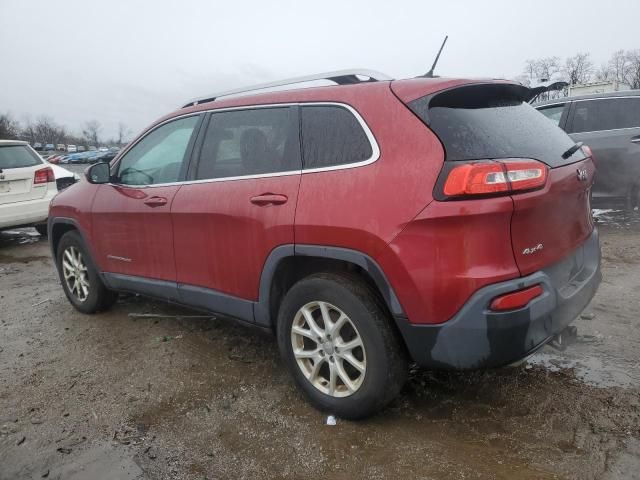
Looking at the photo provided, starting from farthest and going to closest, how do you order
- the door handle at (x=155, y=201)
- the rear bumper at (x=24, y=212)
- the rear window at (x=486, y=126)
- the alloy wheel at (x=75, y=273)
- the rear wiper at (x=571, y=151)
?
the rear bumper at (x=24, y=212) < the alloy wheel at (x=75, y=273) < the door handle at (x=155, y=201) < the rear wiper at (x=571, y=151) < the rear window at (x=486, y=126)

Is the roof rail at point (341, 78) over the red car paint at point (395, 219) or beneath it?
over

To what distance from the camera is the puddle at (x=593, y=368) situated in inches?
115

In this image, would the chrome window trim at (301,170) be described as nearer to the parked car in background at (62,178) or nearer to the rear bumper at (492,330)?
the rear bumper at (492,330)

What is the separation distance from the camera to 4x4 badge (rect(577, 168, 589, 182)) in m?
2.64

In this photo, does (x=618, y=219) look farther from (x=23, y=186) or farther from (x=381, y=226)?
(x=23, y=186)

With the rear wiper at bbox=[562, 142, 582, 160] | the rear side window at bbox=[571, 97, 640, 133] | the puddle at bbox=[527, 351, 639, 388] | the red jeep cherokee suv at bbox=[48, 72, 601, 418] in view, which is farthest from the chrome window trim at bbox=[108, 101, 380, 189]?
the rear side window at bbox=[571, 97, 640, 133]

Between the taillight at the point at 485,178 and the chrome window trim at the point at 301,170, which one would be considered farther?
the chrome window trim at the point at 301,170

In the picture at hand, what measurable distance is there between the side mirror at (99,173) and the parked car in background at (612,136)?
5.77m

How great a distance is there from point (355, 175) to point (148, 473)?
1.71 m

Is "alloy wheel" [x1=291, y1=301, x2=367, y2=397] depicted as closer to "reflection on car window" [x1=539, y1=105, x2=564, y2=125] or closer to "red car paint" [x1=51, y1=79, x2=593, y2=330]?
"red car paint" [x1=51, y1=79, x2=593, y2=330]

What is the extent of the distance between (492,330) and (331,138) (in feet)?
4.07

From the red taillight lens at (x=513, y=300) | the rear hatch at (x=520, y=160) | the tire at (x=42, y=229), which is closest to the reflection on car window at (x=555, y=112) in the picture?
the rear hatch at (x=520, y=160)

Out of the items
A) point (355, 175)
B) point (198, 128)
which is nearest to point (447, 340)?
point (355, 175)

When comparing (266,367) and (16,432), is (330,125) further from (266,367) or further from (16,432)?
(16,432)
